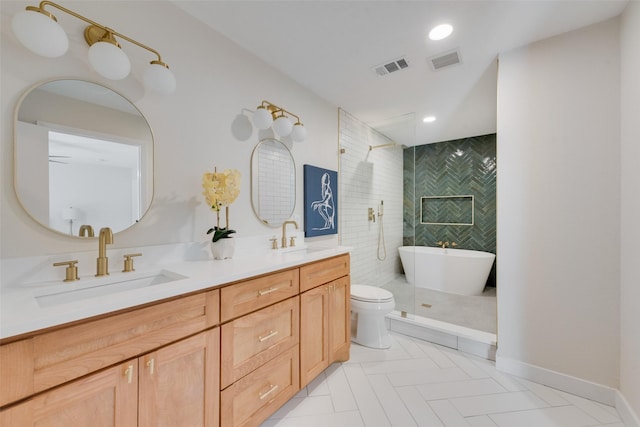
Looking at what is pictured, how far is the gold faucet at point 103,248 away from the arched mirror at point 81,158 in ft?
0.35

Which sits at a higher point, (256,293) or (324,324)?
(256,293)

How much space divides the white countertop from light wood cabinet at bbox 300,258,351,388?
13.6 inches

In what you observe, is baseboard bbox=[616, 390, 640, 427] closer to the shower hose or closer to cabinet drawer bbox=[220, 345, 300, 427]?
cabinet drawer bbox=[220, 345, 300, 427]

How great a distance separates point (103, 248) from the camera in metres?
1.13

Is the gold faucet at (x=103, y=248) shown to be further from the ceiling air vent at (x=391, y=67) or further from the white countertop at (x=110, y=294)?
the ceiling air vent at (x=391, y=67)

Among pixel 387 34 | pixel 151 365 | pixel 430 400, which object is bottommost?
pixel 430 400

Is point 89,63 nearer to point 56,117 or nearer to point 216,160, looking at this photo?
point 56,117

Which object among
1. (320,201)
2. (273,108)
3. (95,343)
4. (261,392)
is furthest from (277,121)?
(261,392)

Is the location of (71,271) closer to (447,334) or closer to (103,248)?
(103,248)

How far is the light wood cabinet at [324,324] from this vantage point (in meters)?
1.60

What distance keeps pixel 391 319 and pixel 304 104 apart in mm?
2392

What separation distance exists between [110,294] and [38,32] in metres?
1.05

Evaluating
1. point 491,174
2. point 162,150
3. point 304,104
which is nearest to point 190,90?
point 162,150

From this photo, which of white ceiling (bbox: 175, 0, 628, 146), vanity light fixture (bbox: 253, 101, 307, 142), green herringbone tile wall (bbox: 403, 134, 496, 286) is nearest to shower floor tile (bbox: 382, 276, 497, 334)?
green herringbone tile wall (bbox: 403, 134, 496, 286)
